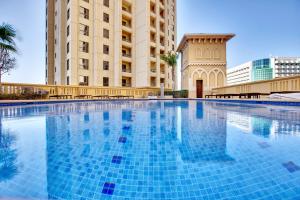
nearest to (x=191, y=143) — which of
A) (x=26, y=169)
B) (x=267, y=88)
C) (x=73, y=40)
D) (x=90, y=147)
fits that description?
(x=90, y=147)

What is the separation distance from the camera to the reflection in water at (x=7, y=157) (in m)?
1.75

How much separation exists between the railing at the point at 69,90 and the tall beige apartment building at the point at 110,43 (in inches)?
75.5

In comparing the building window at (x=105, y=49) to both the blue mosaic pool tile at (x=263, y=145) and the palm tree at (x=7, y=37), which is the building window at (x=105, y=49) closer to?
the palm tree at (x=7, y=37)

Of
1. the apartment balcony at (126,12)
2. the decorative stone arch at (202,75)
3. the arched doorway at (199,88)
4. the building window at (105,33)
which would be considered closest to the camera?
the decorative stone arch at (202,75)

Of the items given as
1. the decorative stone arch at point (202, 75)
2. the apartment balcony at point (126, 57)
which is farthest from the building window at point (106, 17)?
the decorative stone arch at point (202, 75)

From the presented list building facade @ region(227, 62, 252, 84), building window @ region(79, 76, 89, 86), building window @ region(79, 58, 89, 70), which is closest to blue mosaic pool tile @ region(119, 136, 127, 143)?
building window @ region(79, 76, 89, 86)

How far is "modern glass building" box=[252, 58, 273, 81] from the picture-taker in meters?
92.7

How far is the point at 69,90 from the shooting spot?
49.5 feet

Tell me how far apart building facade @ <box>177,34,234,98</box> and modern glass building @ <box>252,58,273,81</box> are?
9200 centimetres

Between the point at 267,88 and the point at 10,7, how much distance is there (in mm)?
27678

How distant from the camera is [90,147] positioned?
255 cm

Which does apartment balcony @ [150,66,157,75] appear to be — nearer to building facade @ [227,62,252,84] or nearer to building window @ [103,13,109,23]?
building window @ [103,13,109,23]

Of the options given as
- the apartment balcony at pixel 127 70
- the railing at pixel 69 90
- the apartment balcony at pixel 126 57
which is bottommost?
the railing at pixel 69 90

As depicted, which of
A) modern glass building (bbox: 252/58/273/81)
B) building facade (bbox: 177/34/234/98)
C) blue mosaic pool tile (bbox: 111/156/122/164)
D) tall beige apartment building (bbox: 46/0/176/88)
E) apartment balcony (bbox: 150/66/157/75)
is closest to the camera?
blue mosaic pool tile (bbox: 111/156/122/164)
